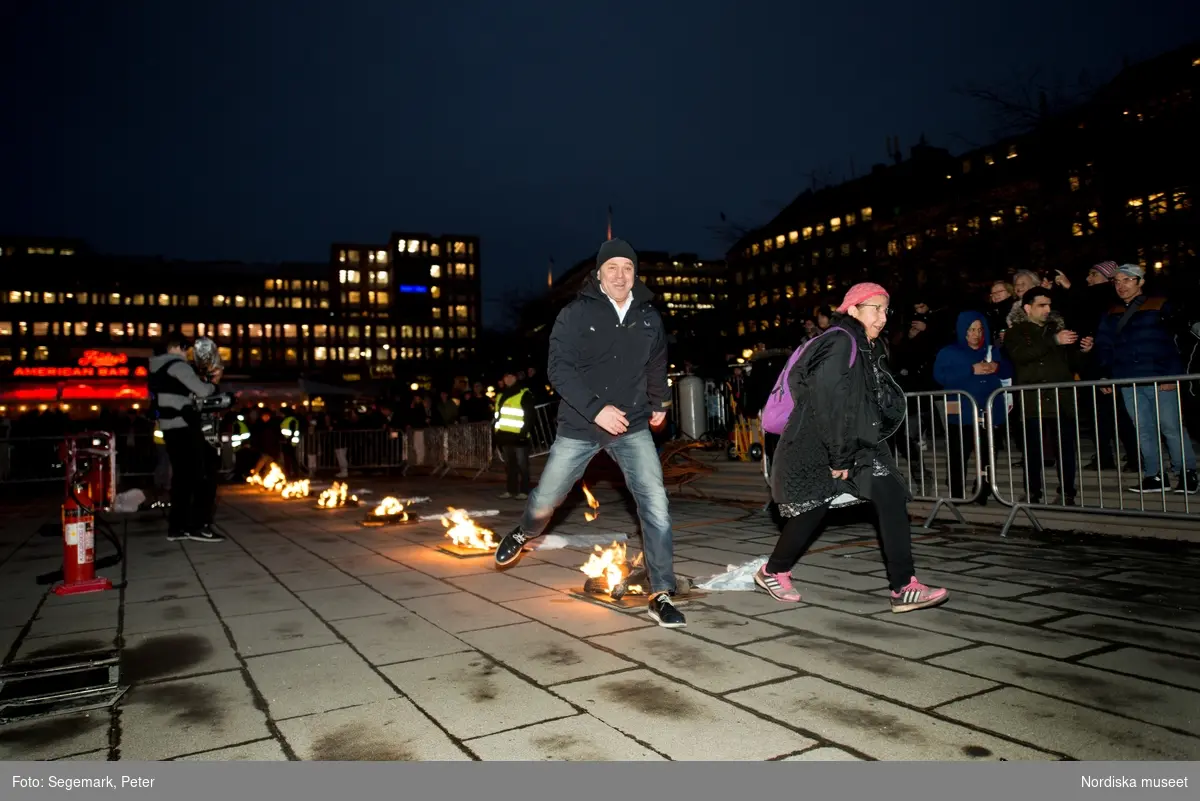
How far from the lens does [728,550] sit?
634 cm

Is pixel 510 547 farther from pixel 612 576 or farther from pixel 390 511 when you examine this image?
pixel 390 511

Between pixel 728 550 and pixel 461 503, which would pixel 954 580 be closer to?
pixel 728 550

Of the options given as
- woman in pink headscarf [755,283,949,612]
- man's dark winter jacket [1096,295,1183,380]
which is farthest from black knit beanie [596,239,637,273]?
man's dark winter jacket [1096,295,1183,380]

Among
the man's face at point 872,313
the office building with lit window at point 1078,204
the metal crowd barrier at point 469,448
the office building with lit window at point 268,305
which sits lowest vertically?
the metal crowd barrier at point 469,448

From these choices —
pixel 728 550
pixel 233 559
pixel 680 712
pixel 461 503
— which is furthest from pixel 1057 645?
pixel 461 503

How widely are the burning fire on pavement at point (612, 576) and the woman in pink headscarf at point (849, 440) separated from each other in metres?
0.93

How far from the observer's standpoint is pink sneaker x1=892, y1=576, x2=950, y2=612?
405 centimetres

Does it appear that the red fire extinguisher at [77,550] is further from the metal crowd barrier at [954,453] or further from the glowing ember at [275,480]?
the glowing ember at [275,480]

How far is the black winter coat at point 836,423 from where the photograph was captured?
159 inches

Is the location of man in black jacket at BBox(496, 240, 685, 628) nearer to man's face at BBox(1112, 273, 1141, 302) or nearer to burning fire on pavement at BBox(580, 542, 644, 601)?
burning fire on pavement at BBox(580, 542, 644, 601)

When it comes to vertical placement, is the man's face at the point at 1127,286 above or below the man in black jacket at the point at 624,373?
above

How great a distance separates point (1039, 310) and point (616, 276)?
16.1 feet

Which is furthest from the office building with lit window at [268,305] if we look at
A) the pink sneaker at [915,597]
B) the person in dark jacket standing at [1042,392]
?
the pink sneaker at [915,597]

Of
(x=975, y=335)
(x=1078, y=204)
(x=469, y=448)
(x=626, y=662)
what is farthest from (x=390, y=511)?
(x=1078, y=204)
